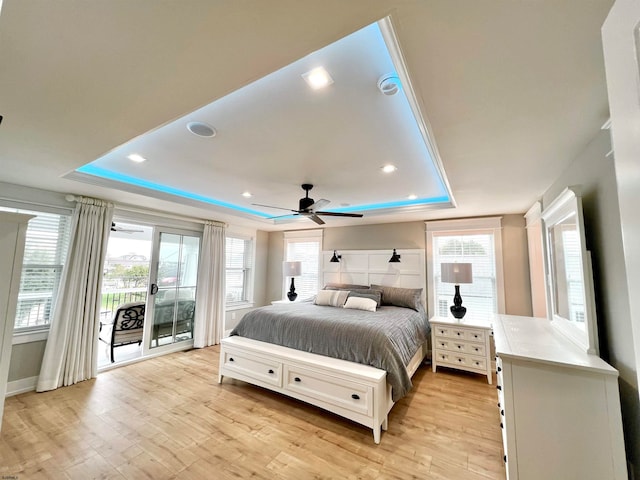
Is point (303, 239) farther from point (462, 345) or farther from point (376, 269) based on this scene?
point (462, 345)

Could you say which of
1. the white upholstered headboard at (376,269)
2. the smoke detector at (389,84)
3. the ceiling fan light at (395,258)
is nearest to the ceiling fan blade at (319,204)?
the smoke detector at (389,84)

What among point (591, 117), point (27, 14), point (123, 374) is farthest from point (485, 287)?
point (123, 374)

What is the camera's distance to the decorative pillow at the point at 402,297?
3.93 m

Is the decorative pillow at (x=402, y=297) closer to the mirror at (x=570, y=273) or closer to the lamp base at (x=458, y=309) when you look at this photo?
the lamp base at (x=458, y=309)

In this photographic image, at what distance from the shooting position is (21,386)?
294cm

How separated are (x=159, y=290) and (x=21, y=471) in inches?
102

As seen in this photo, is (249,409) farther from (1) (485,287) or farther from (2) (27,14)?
(1) (485,287)

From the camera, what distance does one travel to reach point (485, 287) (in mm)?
3982

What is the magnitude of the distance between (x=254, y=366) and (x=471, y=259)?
11.7 ft

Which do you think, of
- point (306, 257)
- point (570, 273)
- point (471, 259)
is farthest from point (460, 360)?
point (306, 257)

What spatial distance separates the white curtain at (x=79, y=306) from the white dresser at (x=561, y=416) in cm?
445

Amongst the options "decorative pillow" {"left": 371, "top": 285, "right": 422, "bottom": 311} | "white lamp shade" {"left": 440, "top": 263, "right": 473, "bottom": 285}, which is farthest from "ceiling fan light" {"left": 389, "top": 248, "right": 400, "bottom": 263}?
"white lamp shade" {"left": 440, "top": 263, "right": 473, "bottom": 285}

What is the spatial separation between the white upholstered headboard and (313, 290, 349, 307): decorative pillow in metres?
0.79

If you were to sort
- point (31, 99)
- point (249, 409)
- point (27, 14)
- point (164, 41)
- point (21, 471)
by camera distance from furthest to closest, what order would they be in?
1. point (249, 409)
2. point (21, 471)
3. point (31, 99)
4. point (164, 41)
5. point (27, 14)
